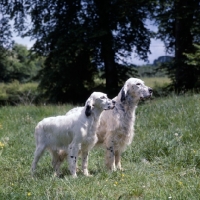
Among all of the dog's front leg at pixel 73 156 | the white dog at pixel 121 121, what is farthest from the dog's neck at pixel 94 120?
the white dog at pixel 121 121

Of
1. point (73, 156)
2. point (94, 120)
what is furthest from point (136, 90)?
point (73, 156)

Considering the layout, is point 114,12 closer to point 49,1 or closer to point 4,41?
point 49,1

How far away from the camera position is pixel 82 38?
19.4m

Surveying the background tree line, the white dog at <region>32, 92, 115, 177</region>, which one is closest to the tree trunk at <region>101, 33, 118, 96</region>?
the background tree line

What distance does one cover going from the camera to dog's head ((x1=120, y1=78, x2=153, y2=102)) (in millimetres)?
6277

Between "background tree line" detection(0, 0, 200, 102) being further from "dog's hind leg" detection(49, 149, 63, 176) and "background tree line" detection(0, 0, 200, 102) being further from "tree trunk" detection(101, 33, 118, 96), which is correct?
"dog's hind leg" detection(49, 149, 63, 176)

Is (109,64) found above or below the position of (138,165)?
above

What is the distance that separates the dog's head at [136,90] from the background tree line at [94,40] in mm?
12632

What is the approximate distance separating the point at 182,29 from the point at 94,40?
4.61 m

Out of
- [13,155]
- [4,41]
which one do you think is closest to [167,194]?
[13,155]

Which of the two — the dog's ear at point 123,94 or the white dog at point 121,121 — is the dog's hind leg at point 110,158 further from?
the dog's ear at point 123,94

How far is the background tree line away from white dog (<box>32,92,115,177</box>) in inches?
506

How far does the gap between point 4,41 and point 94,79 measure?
6.79 meters

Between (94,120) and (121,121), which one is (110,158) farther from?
(94,120)
